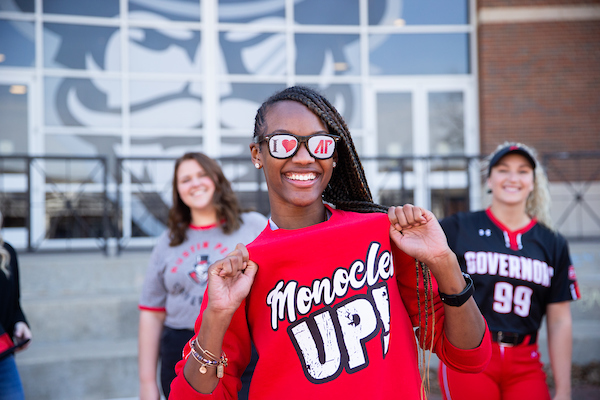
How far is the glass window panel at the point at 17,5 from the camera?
8562 mm

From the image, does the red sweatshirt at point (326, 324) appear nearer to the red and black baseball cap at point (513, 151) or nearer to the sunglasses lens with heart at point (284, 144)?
the sunglasses lens with heart at point (284, 144)

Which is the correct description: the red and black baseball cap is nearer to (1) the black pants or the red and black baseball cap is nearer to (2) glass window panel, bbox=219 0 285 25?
(1) the black pants

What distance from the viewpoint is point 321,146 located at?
57.3 inches

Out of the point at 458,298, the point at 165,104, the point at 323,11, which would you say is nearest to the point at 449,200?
the point at 323,11

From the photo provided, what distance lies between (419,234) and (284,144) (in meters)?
0.52

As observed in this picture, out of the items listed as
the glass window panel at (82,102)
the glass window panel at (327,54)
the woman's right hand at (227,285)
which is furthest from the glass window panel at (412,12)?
the woman's right hand at (227,285)

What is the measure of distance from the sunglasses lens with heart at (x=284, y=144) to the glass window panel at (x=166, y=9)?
339 inches

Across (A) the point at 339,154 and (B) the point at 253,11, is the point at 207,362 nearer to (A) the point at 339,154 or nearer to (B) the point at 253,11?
(A) the point at 339,154

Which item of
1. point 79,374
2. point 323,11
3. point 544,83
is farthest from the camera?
point 323,11

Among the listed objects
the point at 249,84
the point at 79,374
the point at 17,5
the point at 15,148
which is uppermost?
the point at 17,5

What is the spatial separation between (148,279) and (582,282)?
5.24 meters

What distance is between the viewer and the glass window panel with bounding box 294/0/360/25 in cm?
944

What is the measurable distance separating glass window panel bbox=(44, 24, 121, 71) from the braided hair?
27.8ft

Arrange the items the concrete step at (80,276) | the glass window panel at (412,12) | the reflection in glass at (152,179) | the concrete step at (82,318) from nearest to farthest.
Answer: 1. the concrete step at (82,318)
2. the concrete step at (80,276)
3. the reflection in glass at (152,179)
4. the glass window panel at (412,12)
